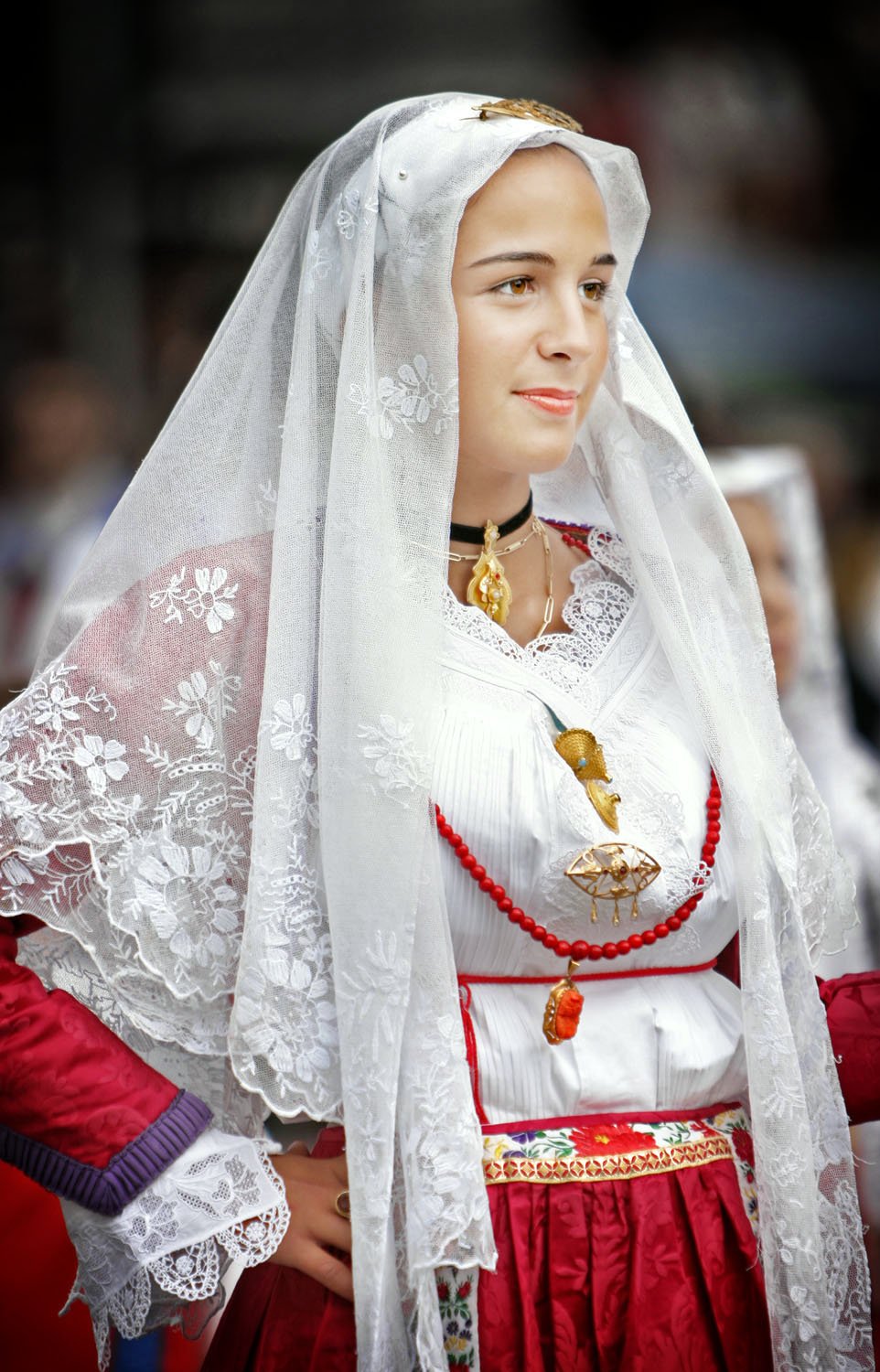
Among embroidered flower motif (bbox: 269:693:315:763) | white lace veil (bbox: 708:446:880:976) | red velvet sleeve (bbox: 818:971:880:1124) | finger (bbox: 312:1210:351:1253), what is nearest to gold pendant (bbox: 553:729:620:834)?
embroidered flower motif (bbox: 269:693:315:763)

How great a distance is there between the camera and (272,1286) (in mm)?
1517

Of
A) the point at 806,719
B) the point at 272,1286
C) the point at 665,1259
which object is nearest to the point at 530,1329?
the point at 665,1259

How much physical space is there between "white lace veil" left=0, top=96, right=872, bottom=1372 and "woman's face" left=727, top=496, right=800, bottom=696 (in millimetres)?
1381

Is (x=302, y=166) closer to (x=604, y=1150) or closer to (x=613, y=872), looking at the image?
(x=613, y=872)

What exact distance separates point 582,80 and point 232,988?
374cm

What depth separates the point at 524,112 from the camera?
1.55m

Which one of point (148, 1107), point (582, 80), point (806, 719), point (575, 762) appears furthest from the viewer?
point (582, 80)

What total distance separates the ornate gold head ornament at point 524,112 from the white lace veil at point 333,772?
0.7 inches

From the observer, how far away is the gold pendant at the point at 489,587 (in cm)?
166

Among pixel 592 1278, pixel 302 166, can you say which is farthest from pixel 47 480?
pixel 592 1278

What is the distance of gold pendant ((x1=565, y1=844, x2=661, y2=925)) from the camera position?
147 cm

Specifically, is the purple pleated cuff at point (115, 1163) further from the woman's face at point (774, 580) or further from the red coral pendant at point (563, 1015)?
the woman's face at point (774, 580)

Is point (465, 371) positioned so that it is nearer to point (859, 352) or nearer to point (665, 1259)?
point (665, 1259)

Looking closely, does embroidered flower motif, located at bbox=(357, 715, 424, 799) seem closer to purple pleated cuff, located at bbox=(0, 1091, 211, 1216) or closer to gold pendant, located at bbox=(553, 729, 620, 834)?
gold pendant, located at bbox=(553, 729, 620, 834)
